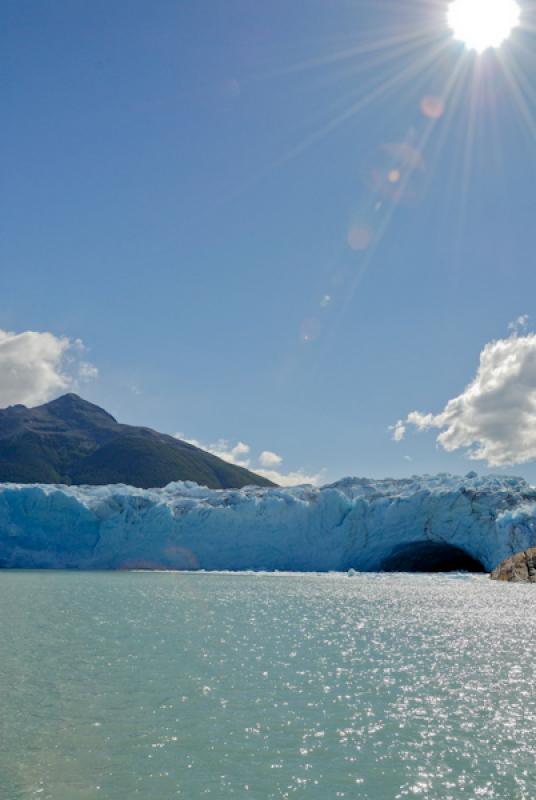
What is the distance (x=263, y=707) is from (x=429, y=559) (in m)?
48.4

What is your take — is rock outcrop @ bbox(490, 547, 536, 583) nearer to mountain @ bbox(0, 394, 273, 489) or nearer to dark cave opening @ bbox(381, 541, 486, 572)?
dark cave opening @ bbox(381, 541, 486, 572)

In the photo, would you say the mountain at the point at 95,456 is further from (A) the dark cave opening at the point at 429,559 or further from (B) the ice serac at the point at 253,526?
→ (A) the dark cave opening at the point at 429,559

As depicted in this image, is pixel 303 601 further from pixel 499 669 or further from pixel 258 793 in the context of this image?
pixel 258 793

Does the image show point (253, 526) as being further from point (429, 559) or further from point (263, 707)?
point (263, 707)

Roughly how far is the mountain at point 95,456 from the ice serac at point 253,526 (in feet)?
289

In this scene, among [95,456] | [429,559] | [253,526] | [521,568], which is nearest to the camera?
[521,568]

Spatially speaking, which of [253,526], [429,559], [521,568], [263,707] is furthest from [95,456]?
[263,707]

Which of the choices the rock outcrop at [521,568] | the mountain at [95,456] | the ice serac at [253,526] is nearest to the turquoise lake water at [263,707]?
the rock outcrop at [521,568]

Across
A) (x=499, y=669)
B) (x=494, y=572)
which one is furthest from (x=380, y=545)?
(x=499, y=669)

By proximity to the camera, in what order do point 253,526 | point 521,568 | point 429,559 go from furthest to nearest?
point 429,559 → point 253,526 → point 521,568

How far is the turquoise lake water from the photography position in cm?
670

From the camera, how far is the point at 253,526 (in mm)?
45719

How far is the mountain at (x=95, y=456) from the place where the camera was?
5492 inches

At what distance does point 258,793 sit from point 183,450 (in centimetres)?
16238
